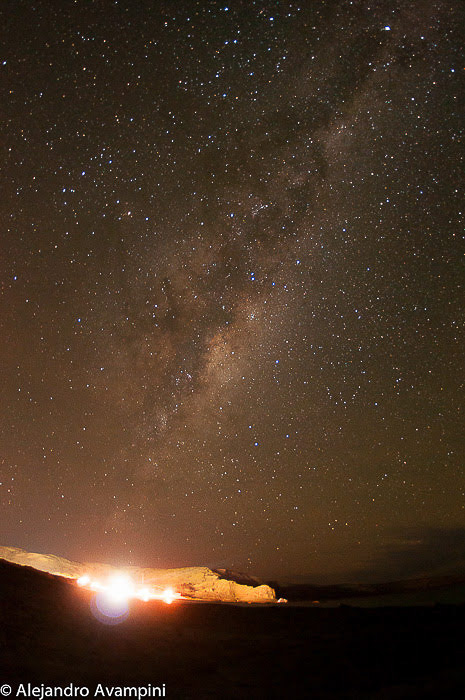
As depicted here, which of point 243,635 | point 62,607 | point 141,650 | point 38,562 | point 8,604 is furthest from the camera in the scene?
point 38,562

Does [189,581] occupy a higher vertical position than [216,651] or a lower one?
lower

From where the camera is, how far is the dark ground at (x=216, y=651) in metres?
5.34

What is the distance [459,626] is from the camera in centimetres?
1138

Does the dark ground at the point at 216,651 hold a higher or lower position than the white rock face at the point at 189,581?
higher

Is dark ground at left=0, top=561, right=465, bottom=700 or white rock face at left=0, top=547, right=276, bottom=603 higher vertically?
dark ground at left=0, top=561, right=465, bottom=700

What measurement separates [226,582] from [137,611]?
45.7 m

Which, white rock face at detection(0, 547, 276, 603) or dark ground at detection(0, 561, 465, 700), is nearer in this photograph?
dark ground at detection(0, 561, 465, 700)

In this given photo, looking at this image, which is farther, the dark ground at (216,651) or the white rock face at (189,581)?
the white rock face at (189,581)

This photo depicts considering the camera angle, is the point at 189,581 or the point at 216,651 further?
the point at 189,581

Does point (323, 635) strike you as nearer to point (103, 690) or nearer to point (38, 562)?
point (103, 690)

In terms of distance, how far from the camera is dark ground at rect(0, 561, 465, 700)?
210 inches

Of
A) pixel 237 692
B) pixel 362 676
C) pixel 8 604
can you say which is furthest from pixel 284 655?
pixel 8 604

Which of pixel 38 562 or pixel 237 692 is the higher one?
pixel 237 692

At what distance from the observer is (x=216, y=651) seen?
8180 mm
